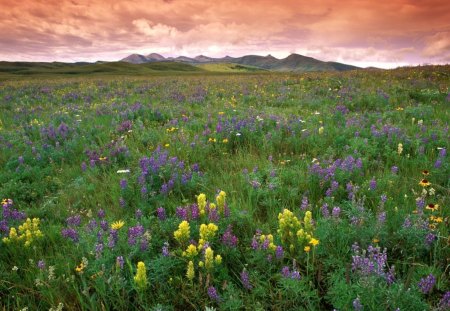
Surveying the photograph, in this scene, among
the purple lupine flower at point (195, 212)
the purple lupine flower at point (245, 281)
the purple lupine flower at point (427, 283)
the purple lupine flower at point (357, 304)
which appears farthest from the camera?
the purple lupine flower at point (195, 212)

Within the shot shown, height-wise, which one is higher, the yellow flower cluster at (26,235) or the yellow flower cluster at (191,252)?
the yellow flower cluster at (191,252)

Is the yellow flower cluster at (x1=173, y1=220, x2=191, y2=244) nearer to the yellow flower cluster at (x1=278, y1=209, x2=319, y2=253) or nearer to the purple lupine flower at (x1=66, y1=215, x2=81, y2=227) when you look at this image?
the yellow flower cluster at (x1=278, y1=209, x2=319, y2=253)

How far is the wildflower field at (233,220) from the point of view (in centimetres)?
263

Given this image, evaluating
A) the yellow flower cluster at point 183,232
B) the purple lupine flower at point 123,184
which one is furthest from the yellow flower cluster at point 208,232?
the purple lupine flower at point 123,184

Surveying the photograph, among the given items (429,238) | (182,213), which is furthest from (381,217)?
(182,213)

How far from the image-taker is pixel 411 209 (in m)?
3.58

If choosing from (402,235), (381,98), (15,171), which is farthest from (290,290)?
(381,98)

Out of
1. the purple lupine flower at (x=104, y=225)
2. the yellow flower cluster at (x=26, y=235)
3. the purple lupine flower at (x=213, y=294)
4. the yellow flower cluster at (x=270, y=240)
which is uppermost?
the yellow flower cluster at (x=270, y=240)

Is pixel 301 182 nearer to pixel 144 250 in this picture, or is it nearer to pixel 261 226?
pixel 261 226

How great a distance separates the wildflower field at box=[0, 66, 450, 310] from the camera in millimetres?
2629

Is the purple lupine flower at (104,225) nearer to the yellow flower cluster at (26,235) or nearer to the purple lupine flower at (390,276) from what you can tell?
the yellow flower cluster at (26,235)

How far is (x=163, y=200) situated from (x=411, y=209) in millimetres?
2947

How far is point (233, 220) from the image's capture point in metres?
3.45

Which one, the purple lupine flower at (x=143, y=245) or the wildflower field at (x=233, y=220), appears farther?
the purple lupine flower at (x=143, y=245)
